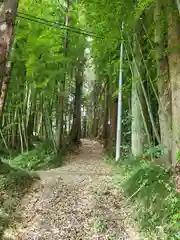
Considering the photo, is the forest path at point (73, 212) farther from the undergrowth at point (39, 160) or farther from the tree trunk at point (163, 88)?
the undergrowth at point (39, 160)

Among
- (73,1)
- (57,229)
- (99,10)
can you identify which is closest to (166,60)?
(99,10)

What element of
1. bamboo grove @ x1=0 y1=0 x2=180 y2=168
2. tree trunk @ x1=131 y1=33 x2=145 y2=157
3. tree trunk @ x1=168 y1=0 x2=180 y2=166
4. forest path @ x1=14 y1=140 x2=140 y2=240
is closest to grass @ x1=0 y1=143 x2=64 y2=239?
forest path @ x1=14 y1=140 x2=140 y2=240

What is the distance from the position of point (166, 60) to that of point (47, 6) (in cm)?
456

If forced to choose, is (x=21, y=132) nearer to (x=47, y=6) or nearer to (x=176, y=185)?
(x=47, y=6)

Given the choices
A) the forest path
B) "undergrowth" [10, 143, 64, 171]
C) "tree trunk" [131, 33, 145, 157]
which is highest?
"tree trunk" [131, 33, 145, 157]

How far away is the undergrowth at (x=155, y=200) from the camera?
2.94m

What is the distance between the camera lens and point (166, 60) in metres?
4.12

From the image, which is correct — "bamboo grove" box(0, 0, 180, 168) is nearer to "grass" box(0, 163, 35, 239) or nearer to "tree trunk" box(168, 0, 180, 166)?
"tree trunk" box(168, 0, 180, 166)

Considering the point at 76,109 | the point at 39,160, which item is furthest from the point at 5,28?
the point at 76,109

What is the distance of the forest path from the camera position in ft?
10.4

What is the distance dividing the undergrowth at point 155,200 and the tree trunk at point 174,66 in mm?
380

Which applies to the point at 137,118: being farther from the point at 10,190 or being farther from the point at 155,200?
the point at 10,190

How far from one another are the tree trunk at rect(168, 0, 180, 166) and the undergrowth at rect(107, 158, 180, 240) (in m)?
0.38

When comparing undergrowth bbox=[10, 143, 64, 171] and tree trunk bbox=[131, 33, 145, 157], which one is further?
undergrowth bbox=[10, 143, 64, 171]
